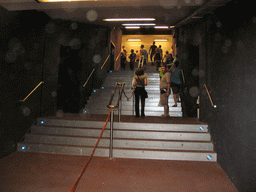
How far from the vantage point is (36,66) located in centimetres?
440

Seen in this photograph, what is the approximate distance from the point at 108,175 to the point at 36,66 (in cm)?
347

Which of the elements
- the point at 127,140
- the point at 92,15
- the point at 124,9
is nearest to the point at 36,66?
the point at 92,15

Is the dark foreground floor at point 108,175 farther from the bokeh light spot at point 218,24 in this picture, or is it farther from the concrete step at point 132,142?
the bokeh light spot at point 218,24

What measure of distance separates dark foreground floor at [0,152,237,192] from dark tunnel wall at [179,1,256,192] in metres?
0.35

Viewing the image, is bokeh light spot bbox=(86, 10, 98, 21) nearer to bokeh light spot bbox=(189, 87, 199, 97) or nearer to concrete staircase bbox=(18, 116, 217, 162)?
concrete staircase bbox=(18, 116, 217, 162)

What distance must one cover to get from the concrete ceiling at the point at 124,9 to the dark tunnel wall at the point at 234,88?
559 mm

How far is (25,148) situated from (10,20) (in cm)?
280

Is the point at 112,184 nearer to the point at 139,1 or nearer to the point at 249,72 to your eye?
the point at 249,72

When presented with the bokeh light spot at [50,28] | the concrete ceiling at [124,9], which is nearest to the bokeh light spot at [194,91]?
the concrete ceiling at [124,9]

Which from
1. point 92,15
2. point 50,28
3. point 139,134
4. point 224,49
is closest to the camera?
point 224,49

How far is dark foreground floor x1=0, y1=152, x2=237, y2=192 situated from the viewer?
235cm

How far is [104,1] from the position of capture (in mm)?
3795

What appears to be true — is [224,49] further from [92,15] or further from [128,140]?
[92,15]

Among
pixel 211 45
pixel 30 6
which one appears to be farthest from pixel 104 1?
pixel 211 45
